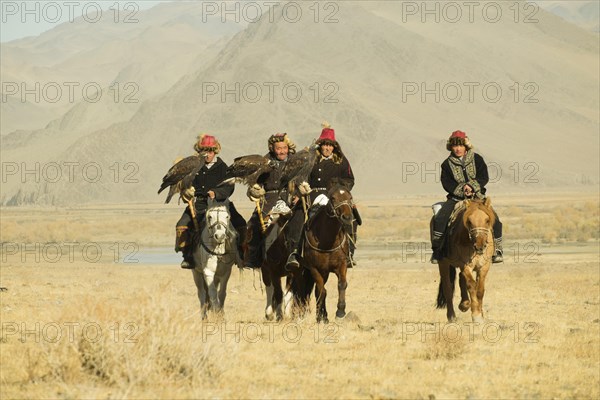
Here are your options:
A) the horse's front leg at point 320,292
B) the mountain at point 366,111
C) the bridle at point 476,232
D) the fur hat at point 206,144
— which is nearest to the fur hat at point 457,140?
the bridle at point 476,232

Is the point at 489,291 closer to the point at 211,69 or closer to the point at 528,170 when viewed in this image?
the point at 528,170

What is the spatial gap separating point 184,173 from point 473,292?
481cm

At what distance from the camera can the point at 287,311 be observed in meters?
16.5

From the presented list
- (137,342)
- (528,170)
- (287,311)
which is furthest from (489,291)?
(528,170)

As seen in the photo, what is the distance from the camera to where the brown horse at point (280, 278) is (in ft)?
54.2

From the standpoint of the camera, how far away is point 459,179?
1678 centimetres

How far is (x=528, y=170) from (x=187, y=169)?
12309 centimetres

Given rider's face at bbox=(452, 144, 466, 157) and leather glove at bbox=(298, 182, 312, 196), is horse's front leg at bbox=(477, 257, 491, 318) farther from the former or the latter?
leather glove at bbox=(298, 182, 312, 196)

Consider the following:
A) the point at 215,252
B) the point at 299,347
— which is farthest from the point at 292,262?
the point at 299,347

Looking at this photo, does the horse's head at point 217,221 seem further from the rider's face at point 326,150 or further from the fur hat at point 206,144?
the rider's face at point 326,150

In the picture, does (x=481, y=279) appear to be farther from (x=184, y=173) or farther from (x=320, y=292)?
(x=184, y=173)

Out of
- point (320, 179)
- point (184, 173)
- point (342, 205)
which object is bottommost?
point (342, 205)

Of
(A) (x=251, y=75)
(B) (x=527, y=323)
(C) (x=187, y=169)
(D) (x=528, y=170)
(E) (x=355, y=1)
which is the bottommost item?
(B) (x=527, y=323)

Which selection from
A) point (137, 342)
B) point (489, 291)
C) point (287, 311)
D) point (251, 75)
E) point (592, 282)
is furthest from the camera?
point (251, 75)
